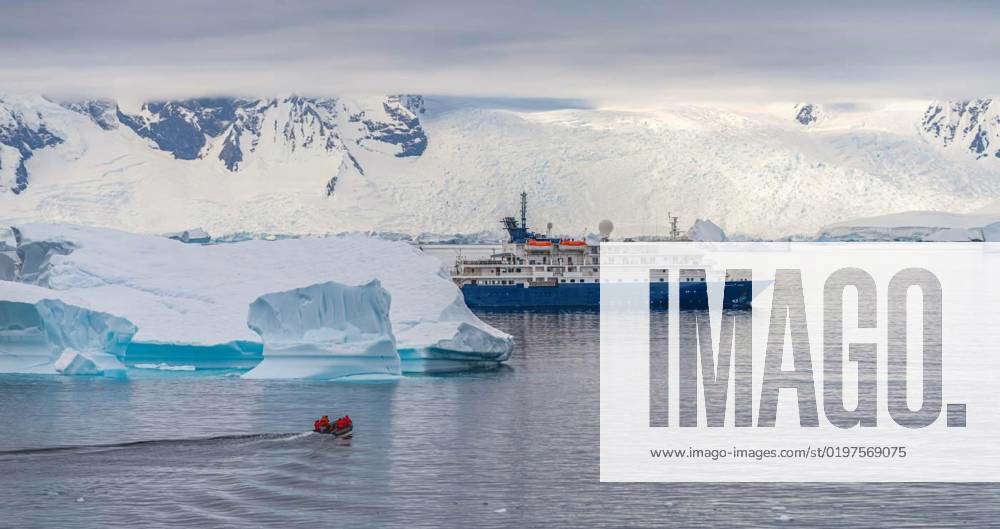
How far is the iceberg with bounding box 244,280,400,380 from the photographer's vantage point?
48.2 meters

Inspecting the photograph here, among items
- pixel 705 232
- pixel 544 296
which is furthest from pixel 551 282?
pixel 705 232

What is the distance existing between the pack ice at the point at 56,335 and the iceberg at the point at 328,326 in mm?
4463

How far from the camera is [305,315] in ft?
159

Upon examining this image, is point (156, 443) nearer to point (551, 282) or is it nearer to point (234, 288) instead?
point (234, 288)

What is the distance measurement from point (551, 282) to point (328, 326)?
52.4m

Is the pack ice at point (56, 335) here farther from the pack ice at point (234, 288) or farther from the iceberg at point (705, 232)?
the iceberg at point (705, 232)

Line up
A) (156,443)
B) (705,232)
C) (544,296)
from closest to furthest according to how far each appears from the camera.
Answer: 1. (156,443)
2. (544,296)
3. (705,232)

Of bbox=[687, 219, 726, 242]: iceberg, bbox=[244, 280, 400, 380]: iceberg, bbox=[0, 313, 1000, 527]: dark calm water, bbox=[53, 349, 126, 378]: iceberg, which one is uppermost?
bbox=[687, 219, 726, 242]: iceberg

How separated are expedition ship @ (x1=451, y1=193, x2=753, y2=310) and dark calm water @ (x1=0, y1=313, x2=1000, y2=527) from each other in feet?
165

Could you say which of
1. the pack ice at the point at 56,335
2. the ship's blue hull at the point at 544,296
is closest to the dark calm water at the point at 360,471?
the pack ice at the point at 56,335

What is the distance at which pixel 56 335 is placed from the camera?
50375 mm

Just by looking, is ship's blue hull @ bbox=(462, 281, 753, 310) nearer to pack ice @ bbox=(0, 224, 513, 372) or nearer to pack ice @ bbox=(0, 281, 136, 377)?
pack ice @ bbox=(0, 224, 513, 372)

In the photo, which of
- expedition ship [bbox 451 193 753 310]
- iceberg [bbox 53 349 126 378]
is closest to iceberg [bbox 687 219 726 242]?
expedition ship [bbox 451 193 753 310]

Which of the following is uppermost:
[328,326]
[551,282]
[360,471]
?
[551,282]
